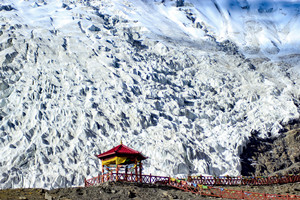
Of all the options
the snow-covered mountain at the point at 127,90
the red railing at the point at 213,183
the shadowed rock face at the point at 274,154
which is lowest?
the red railing at the point at 213,183

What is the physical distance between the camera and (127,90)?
1918 inches

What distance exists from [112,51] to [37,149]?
81.1 ft

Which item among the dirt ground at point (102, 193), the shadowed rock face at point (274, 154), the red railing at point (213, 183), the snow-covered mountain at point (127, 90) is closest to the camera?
the dirt ground at point (102, 193)

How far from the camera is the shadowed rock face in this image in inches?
1635

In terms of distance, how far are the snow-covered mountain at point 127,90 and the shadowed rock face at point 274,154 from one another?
4.08 feet

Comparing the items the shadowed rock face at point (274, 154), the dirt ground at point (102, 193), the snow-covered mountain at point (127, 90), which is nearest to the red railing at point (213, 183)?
the dirt ground at point (102, 193)

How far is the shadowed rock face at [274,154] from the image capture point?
41.5 meters

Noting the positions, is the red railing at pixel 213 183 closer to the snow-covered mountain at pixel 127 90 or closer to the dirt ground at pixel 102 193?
the dirt ground at pixel 102 193

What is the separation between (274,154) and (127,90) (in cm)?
2254

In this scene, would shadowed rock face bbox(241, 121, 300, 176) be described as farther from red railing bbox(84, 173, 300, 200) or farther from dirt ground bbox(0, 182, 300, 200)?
dirt ground bbox(0, 182, 300, 200)

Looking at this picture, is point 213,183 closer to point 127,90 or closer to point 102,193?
point 102,193

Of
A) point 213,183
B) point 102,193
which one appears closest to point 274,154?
point 213,183

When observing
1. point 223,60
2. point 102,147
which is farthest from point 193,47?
point 102,147

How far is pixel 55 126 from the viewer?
132ft
